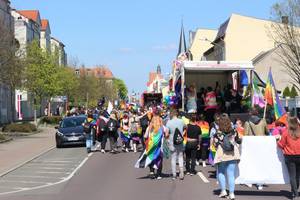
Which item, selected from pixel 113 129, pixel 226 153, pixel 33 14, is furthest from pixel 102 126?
pixel 33 14

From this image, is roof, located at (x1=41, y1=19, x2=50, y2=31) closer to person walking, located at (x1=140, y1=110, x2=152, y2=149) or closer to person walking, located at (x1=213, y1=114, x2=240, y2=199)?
person walking, located at (x1=140, y1=110, x2=152, y2=149)

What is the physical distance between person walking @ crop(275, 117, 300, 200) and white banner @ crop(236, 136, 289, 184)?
61 cm

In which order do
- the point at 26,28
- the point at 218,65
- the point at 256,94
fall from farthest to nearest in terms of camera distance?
the point at 26,28
the point at 218,65
the point at 256,94

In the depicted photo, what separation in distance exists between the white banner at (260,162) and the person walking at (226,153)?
671 millimetres

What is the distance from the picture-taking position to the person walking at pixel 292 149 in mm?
11500

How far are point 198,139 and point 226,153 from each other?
3.73 meters

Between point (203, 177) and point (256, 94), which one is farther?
point (256, 94)

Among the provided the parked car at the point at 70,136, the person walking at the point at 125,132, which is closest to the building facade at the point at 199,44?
the parked car at the point at 70,136

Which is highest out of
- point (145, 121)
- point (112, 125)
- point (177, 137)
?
point (145, 121)

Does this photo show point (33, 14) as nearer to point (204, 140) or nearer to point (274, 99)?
point (204, 140)

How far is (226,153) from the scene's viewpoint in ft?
38.3

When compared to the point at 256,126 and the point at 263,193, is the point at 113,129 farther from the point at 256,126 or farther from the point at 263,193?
the point at 263,193

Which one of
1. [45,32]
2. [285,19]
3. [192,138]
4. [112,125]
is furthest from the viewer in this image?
[45,32]

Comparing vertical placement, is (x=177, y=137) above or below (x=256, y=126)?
below
